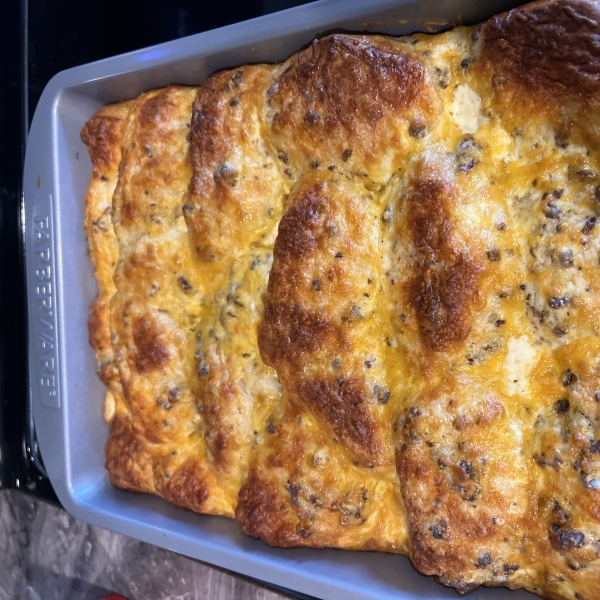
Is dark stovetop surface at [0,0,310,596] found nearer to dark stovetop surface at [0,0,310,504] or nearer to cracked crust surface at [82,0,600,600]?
dark stovetop surface at [0,0,310,504]

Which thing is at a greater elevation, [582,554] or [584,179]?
[584,179]

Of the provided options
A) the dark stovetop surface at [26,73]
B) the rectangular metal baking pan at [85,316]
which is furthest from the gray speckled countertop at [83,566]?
the rectangular metal baking pan at [85,316]

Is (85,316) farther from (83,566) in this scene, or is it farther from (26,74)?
(83,566)

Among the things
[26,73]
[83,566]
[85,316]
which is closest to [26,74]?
[26,73]

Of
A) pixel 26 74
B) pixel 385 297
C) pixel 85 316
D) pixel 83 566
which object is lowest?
pixel 83 566

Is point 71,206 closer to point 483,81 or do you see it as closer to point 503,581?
point 483,81

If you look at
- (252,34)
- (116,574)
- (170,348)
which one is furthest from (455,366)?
(116,574)

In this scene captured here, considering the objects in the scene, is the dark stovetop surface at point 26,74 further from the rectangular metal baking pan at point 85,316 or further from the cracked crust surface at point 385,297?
the cracked crust surface at point 385,297
